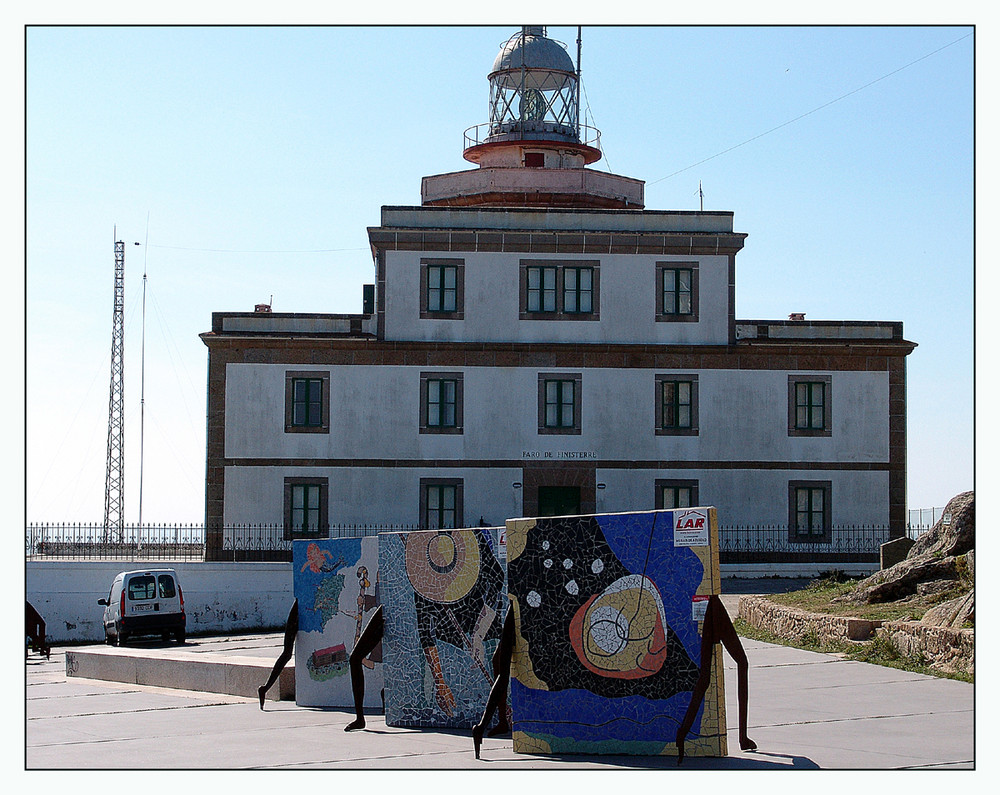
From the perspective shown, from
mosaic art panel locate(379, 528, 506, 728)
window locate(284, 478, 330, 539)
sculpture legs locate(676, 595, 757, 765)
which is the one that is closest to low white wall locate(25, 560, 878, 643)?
window locate(284, 478, 330, 539)

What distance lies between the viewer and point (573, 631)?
10.5 metres

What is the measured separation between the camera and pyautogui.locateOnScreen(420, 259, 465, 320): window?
117 feet

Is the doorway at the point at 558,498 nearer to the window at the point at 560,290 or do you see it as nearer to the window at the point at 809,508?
the window at the point at 560,290

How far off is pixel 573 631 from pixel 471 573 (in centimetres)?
168

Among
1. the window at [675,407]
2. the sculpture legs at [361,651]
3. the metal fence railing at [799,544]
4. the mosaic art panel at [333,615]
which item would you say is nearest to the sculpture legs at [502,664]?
the sculpture legs at [361,651]

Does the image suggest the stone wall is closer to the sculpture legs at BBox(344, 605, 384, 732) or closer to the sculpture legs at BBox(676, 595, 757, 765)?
the sculpture legs at BBox(344, 605, 384, 732)

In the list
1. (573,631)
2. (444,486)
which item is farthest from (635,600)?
(444,486)

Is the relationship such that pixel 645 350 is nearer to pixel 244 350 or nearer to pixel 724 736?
pixel 244 350

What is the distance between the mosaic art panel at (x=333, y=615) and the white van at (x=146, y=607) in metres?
13.7

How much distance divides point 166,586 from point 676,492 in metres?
14.6

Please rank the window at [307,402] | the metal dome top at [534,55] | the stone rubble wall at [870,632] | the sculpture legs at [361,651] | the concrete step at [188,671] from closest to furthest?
1. the sculpture legs at [361,651]
2. the stone rubble wall at [870,632]
3. the concrete step at [188,671]
4. the window at [307,402]
5. the metal dome top at [534,55]

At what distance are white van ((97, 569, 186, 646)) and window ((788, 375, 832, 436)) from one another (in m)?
17.7

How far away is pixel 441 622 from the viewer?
12.1 metres

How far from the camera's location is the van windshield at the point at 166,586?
27333mm
